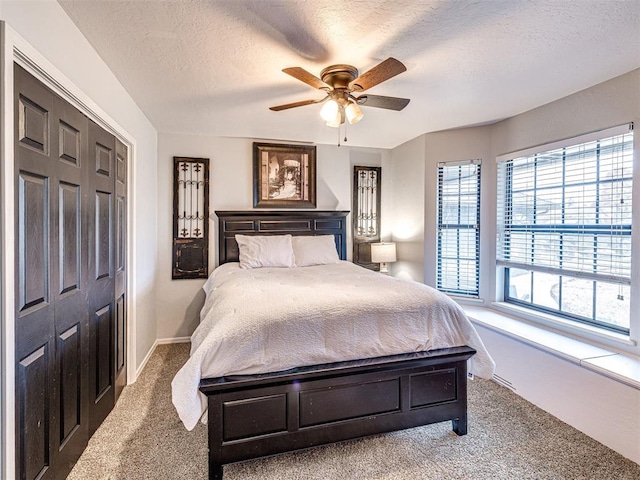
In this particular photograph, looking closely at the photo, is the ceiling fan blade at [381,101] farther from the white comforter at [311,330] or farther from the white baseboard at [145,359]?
the white baseboard at [145,359]

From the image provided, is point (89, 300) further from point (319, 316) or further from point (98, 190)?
point (319, 316)

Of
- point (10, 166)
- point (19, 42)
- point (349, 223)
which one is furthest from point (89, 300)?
point (349, 223)

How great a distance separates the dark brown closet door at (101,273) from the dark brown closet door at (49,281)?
115 mm

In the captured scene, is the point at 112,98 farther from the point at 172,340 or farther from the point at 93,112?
the point at 172,340

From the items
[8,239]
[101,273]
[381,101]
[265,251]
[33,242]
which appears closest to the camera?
[8,239]

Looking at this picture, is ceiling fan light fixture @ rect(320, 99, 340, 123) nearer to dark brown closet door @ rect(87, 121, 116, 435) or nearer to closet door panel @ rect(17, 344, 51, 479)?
dark brown closet door @ rect(87, 121, 116, 435)

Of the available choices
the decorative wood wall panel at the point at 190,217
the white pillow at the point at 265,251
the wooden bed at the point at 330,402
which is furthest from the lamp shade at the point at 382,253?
the wooden bed at the point at 330,402

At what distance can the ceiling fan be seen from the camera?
1999 millimetres

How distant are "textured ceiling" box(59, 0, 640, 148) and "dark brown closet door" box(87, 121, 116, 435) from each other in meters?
0.60

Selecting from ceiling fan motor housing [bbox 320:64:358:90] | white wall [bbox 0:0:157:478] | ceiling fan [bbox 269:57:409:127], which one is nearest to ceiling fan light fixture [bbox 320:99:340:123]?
ceiling fan [bbox 269:57:409:127]

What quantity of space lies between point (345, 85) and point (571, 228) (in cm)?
226

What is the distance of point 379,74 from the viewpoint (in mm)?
1983

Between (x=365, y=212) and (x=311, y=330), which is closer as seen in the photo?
(x=311, y=330)

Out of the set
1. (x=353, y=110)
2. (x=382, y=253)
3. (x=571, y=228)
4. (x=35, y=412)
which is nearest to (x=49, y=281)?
(x=35, y=412)
